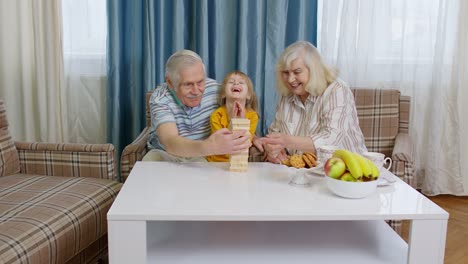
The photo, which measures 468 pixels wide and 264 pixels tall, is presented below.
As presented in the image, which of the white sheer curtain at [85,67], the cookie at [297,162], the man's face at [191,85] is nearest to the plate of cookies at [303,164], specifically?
the cookie at [297,162]

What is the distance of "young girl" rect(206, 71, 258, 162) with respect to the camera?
2053mm

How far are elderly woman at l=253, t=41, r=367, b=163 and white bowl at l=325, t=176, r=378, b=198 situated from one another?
436 mm

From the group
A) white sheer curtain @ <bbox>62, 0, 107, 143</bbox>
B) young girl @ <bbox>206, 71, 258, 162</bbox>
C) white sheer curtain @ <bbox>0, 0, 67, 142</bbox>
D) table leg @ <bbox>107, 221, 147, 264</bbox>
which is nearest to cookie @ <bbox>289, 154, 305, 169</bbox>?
young girl @ <bbox>206, 71, 258, 162</bbox>

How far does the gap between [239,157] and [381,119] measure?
1.00m

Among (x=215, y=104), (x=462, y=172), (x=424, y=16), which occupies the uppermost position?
(x=424, y=16)

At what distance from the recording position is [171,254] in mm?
1520

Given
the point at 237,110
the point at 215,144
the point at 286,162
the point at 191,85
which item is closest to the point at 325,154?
the point at 286,162

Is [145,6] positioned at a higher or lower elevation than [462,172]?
higher

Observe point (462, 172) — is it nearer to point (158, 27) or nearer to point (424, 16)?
point (424, 16)

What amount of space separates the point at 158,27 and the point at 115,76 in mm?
364

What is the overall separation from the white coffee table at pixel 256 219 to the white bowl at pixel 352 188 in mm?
19

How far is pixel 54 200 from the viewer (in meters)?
1.77

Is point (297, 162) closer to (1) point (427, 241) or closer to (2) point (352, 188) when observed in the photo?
(2) point (352, 188)

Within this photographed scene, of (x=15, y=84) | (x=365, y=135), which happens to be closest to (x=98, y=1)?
(x=15, y=84)
